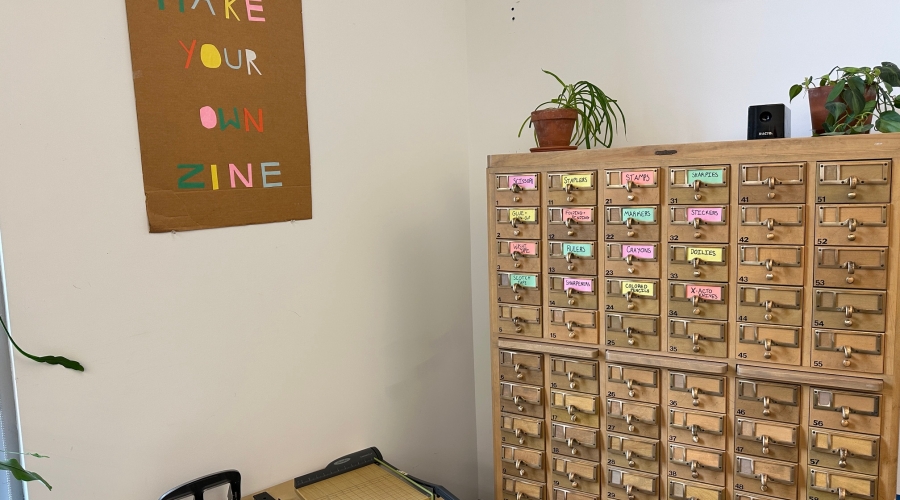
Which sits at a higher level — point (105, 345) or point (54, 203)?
point (54, 203)

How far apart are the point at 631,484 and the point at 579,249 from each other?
→ 55 centimetres

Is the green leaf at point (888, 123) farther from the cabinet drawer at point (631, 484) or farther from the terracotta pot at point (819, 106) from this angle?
the cabinet drawer at point (631, 484)

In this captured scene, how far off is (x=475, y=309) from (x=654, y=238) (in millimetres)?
931

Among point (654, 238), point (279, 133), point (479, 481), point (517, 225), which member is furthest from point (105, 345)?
point (479, 481)

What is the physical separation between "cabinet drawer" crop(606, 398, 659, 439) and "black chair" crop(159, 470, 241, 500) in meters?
0.86

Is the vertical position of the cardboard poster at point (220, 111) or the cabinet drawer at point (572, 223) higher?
the cardboard poster at point (220, 111)

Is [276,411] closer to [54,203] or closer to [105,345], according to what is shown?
[105,345]

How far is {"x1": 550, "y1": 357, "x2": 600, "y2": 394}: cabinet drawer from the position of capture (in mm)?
1510

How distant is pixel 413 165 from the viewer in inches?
77.6

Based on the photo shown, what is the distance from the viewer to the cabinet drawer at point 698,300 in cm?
135

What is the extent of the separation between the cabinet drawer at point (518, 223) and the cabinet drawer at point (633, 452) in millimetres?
503

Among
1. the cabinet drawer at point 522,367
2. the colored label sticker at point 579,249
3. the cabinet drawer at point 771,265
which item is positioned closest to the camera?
the cabinet drawer at point 771,265

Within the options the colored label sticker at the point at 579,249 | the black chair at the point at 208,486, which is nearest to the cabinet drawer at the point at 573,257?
the colored label sticker at the point at 579,249

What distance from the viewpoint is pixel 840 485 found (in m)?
1.27
